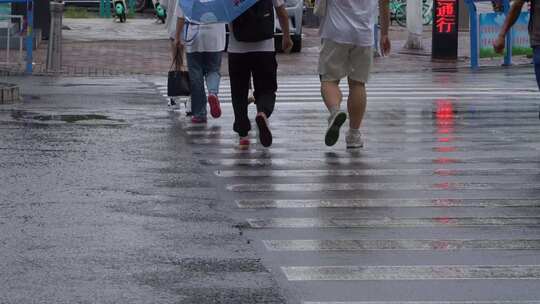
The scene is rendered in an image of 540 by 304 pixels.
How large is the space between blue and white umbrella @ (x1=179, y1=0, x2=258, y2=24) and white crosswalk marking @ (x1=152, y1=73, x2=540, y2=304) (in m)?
1.11

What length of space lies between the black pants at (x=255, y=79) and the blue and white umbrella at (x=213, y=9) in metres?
0.37

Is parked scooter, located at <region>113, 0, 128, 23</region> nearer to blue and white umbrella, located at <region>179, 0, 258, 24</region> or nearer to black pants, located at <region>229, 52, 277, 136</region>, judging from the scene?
blue and white umbrella, located at <region>179, 0, 258, 24</region>

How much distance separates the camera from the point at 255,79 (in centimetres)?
1172

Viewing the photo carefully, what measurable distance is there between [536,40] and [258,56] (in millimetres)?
2354

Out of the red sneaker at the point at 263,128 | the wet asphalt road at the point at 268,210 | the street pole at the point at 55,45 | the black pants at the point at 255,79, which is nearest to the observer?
the wet asphalt road at the point at 268,210

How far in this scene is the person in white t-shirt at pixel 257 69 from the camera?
1156 cm

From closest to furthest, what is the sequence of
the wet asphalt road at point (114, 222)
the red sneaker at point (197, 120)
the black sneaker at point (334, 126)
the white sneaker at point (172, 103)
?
the wet asphalt road at point (114, 222), the black sneaker at point (334, 126), the red sneaker at point (197, 120), the white sneaker at point (172, 103)

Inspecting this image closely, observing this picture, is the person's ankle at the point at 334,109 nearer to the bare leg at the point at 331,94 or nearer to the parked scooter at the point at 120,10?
the bare leg at the point at 331,94

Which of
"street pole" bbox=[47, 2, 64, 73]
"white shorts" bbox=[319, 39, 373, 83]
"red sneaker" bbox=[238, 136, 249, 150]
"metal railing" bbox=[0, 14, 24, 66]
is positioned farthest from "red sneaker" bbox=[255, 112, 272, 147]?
"metal railing" bbox=[0, 14, 24, 66]

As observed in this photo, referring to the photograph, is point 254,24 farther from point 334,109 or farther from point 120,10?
point 120,10

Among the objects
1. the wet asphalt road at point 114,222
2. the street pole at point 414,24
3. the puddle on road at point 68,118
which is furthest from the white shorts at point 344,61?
the street pole at point 414,24

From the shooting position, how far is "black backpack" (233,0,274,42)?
11359 mm

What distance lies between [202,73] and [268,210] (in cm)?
547

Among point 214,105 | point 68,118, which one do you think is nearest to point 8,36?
point 68,118
